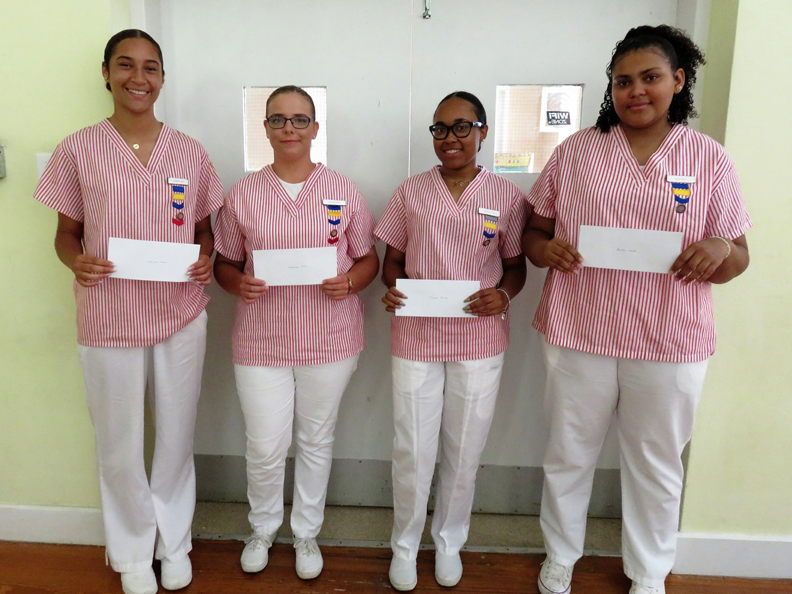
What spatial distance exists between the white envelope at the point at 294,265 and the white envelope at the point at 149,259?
0.24 metres

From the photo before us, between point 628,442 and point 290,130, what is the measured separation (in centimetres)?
160

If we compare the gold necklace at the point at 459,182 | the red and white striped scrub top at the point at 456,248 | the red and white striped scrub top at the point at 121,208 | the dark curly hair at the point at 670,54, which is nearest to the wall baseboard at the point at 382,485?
the red and white striped scrub top at the point at 456,248

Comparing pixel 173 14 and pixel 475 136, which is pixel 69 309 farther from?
pixel 475 136

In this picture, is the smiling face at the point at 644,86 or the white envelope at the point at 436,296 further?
the white envelope at the point at 436,296

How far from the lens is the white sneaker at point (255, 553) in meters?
2.01

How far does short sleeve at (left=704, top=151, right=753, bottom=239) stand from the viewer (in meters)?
1.56

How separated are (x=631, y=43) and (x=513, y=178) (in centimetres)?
80

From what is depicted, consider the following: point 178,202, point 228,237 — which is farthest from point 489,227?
point 178,202

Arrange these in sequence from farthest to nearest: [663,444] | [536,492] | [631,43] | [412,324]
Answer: [536,492], [412,324], [663,444], [631,43]

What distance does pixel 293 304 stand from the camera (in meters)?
A: 1.87

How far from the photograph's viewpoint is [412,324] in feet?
6.09

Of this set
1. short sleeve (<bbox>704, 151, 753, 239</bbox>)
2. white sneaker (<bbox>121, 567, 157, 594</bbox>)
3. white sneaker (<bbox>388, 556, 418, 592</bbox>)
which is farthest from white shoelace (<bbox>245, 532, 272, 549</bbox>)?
short sleeve (<bbox>704, 151, 753, 239</bbox>)

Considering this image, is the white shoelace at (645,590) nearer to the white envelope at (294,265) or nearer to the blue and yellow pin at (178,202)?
the white envelope at (294,265)

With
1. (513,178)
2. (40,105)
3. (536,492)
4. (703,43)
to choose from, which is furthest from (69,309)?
(703,43)
